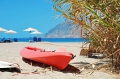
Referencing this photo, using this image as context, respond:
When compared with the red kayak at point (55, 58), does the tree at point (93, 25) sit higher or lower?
higher

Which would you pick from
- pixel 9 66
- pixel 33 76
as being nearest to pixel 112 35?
pixel 33 76

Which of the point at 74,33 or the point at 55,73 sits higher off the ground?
A: the point at 74,33

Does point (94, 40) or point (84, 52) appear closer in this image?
point (94, 40)

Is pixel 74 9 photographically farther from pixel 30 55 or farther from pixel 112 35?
pixel 30 55

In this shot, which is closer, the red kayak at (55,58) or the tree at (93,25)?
the tree at (93,25)

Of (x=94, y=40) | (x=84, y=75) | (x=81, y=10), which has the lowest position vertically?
(x=84, y=75)

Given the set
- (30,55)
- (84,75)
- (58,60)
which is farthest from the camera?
(30,55)

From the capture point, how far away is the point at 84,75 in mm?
5414

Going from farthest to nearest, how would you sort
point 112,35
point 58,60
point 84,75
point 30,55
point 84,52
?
point 84,52 < point 30,55 < point 58,60 < point 84,75 < point 112,35

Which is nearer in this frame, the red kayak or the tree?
the tree

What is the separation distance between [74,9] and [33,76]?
1842mm

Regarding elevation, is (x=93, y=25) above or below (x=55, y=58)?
above

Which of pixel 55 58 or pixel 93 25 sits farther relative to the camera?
pixel 55 58

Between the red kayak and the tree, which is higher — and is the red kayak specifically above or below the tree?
below
